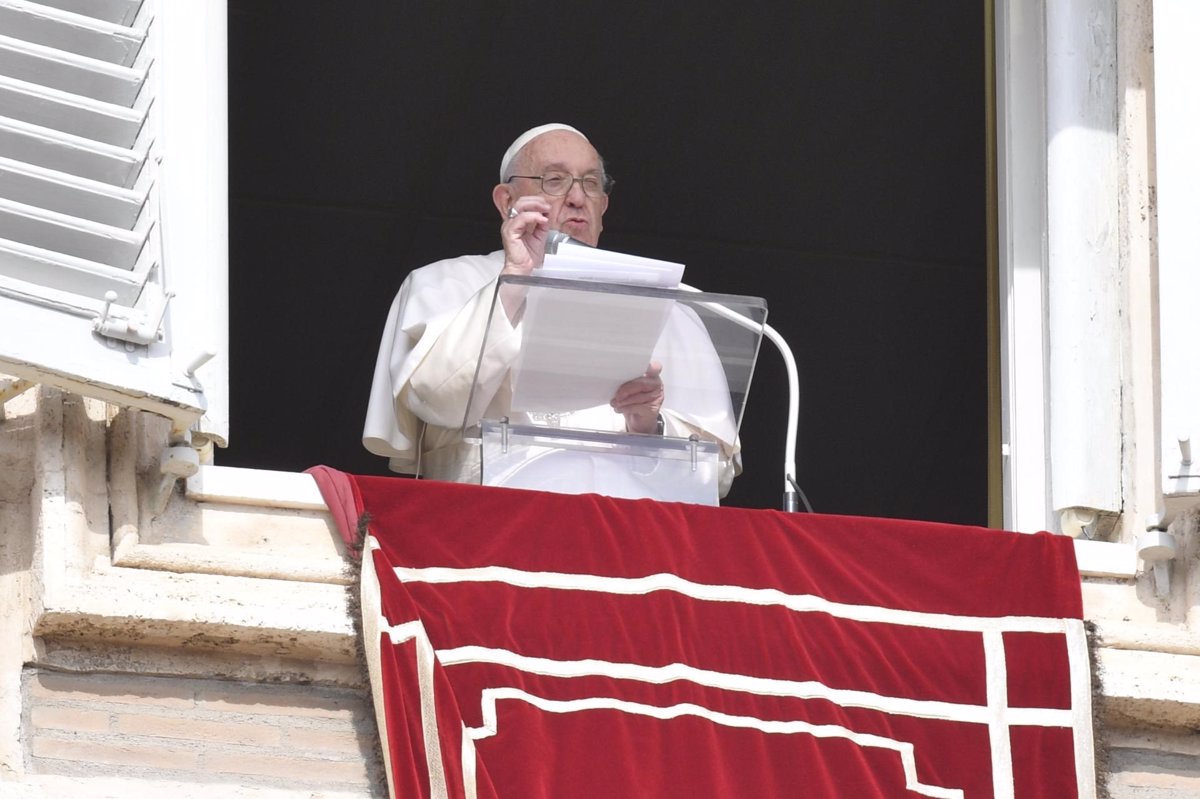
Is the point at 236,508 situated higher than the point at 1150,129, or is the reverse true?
the point at 1150,129

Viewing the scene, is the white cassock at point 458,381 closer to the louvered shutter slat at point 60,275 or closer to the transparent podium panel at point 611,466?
the transparent podium panel at point 611,466

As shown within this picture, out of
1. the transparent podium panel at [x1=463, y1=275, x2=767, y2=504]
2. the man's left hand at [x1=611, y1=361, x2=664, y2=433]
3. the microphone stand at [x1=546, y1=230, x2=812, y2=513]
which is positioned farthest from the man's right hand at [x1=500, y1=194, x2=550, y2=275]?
the man's left hand at [x1=611, y1=361, x2=664, y2=433]

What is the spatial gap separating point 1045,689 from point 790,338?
3.83 metres

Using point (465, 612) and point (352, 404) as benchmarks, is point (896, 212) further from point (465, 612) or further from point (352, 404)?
point (465, 612)

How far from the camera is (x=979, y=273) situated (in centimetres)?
835

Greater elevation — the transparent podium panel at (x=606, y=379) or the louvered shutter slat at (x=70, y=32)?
the louvered shutter slat at (x=70, y=32)

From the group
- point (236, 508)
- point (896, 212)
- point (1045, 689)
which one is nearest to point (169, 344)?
point (236, 508)

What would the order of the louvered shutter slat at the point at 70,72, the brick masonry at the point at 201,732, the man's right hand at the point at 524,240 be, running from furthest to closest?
the man's right hand at the point at 524,240, the louvered shutter slat at the point at 70,72, the brick masonry at the point at 201,732

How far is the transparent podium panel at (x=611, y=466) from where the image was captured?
16.1ft

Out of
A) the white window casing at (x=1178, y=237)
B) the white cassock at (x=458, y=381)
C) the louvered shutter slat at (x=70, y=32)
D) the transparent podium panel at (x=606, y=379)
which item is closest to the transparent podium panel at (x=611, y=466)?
the transparent podium panel at (x=606, y=379)

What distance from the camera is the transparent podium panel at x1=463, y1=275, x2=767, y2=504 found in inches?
187

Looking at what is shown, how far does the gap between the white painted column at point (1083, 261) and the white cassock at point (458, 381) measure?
25.7 inches

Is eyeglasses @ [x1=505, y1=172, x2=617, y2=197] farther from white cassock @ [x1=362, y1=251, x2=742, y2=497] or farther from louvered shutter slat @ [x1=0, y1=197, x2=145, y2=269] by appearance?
louvered shutter slat @ [x1=0, y1=197, x2=145, y2=269]

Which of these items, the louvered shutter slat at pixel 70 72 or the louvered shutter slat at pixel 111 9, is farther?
the louvered shutter slat at pixel 111 9
